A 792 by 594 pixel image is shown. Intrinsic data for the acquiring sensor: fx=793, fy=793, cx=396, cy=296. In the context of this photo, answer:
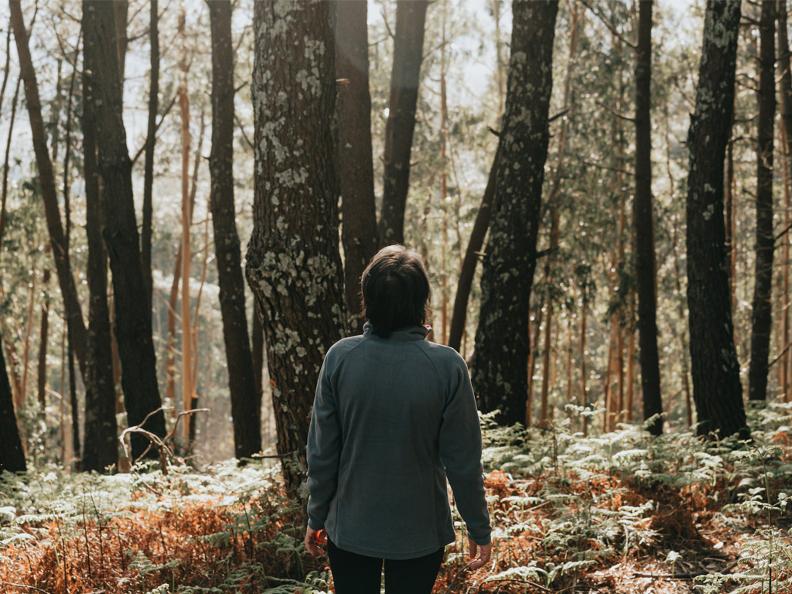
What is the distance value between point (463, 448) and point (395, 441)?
0.25m

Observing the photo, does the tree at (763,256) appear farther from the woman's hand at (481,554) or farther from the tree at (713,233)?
the woman's hand at (481,554)

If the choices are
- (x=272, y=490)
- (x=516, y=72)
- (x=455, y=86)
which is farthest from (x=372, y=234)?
(x=455, y=86)

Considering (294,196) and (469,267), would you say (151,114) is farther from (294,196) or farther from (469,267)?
(294,196)

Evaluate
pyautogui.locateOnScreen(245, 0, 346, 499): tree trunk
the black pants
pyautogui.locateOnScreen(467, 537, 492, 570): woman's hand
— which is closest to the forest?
pyautogui.locateOnScreen(245, 0, 346, 499): tree trunk

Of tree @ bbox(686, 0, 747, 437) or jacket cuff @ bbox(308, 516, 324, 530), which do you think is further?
tree @ bbox(686, 0, 747, 437)

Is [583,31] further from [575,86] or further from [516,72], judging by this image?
[516,72]

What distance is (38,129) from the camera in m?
12.1

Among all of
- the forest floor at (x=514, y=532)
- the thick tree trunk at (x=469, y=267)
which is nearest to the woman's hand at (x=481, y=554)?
the forest floor at (x=514, y=532)

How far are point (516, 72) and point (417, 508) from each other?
573cm

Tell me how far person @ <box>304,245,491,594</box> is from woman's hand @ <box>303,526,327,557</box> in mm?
127

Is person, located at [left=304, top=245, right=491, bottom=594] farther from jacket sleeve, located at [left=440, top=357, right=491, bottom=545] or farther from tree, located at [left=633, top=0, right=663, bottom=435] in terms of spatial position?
tree, located at [left=633, top=0, right=663, bottom=435]

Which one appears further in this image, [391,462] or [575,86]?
[575,86]

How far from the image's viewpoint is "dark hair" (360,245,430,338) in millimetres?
2789

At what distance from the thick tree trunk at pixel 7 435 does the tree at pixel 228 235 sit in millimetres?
2358
